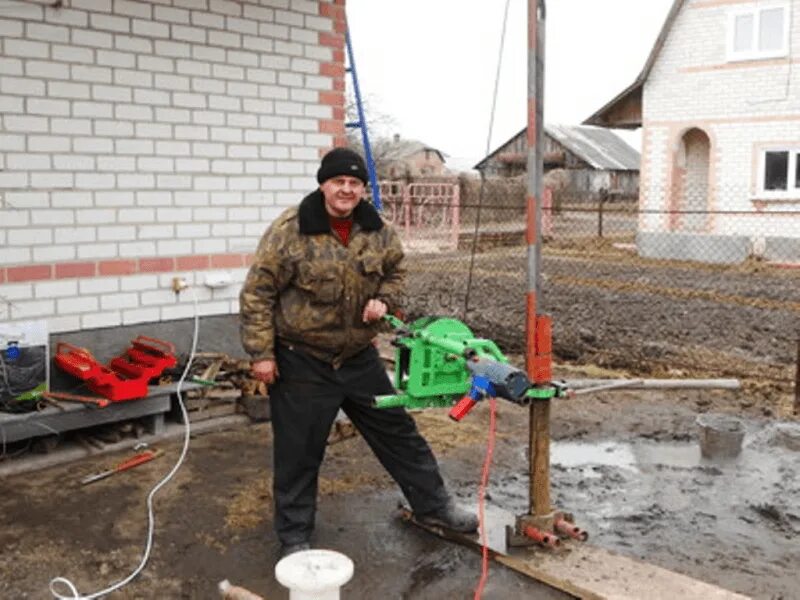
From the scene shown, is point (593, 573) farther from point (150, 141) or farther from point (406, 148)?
point (406, 148)

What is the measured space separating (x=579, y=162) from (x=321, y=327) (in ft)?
152

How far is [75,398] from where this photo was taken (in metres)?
5.62

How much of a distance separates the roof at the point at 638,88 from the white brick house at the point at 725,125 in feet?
0.09

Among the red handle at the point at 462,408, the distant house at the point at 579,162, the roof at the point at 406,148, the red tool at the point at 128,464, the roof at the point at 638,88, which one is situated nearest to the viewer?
the red handle at the point at 462,408

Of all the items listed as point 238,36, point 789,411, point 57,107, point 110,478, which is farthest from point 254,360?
point 789,411

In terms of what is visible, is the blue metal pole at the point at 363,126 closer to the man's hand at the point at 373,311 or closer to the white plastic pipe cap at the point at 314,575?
the man's hand at the point at 373,311

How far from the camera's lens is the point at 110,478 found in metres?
5.32

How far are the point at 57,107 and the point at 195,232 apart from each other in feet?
4.36

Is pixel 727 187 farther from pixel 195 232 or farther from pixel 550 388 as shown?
pixel 550 388

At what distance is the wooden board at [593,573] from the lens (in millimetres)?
Result: 3854

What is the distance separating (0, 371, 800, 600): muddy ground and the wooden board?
80mm

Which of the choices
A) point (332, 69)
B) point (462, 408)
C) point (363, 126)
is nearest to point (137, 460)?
point (462, 408)

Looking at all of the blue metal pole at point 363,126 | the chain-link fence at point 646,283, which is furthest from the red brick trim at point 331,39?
the chain-link fence at point 646,283

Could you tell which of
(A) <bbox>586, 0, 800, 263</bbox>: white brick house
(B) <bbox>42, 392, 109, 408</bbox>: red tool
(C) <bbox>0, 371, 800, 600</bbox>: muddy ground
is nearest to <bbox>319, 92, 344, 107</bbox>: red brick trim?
(C) <bbox>0, 371, 800, 600</bbox>: muddy ground
